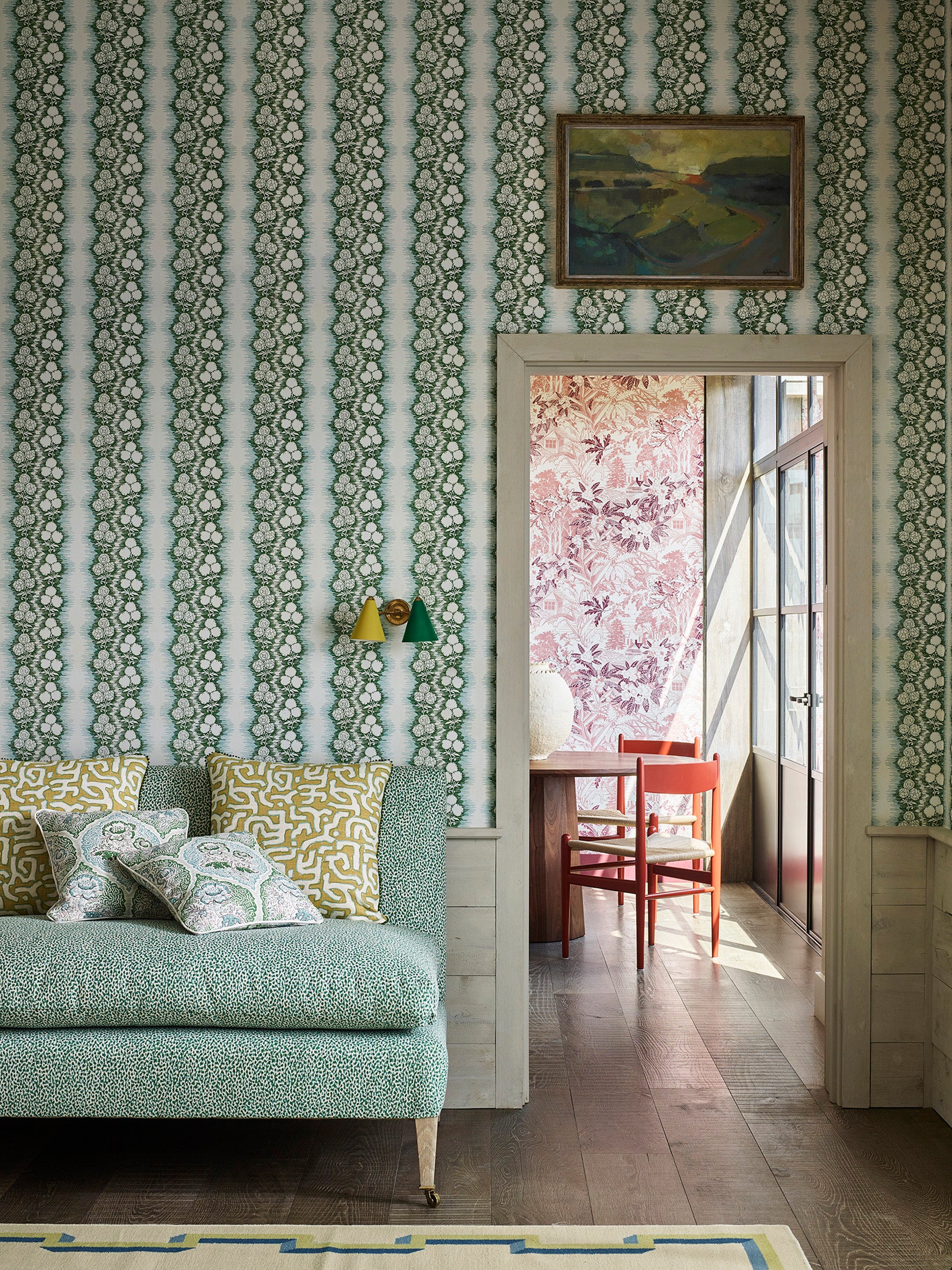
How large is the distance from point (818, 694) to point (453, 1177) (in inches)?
113

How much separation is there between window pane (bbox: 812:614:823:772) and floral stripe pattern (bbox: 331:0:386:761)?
232 centimetres

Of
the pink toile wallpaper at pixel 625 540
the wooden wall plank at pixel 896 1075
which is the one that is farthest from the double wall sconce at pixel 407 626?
the pink toile wallpaper at pixel 625 540

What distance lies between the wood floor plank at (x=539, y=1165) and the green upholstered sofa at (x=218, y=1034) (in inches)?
8.3

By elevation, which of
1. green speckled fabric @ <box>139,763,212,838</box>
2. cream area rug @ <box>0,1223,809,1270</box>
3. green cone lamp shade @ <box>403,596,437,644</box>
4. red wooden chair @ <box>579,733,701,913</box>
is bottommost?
cream area rug @ <box>0,1223,809,1270</box>

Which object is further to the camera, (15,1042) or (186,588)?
(186,588)

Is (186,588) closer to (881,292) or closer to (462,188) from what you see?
(462,188)

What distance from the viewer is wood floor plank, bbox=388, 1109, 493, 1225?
7.88 feet

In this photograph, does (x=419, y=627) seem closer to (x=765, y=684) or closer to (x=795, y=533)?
(x=795, y=533)

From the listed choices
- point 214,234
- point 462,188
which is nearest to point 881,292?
point 462,188

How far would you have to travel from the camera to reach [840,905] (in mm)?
3166

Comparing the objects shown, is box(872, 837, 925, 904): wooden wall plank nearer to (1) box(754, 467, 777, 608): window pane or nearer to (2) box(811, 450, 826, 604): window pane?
(2) box(811, 450, 826, 604): window pane

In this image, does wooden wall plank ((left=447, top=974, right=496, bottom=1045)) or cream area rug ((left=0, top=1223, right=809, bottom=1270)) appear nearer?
cream area rug ((left=0, top=1223, right=809, bottom=1270))

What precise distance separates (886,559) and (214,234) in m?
2.23

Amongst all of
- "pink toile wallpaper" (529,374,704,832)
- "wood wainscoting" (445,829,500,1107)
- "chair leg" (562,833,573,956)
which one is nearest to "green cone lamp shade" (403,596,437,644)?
"wood wainscoting" (445,829,500,1107)
